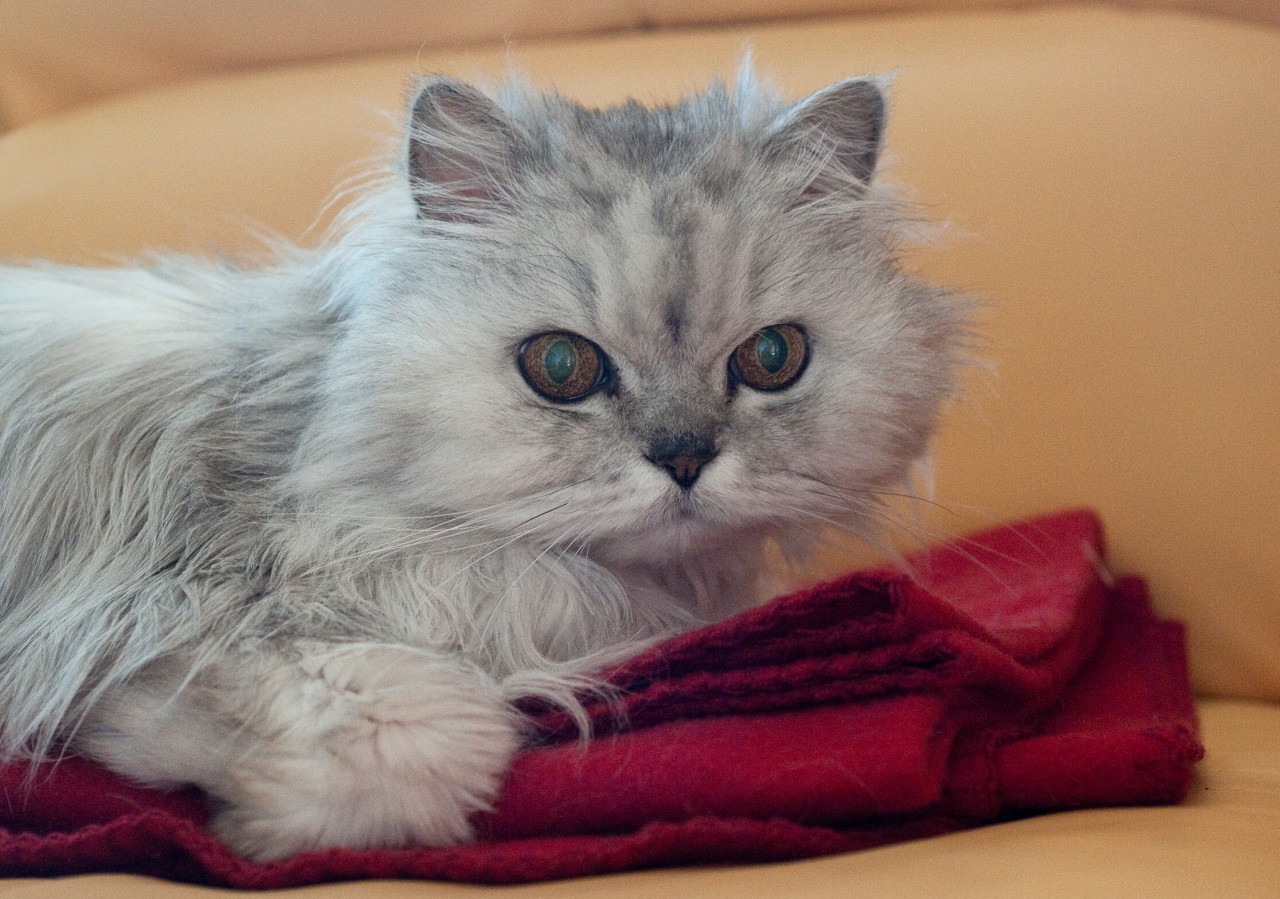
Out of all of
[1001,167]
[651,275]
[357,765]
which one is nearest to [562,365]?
[651,275]

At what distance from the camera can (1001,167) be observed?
6.50 feet

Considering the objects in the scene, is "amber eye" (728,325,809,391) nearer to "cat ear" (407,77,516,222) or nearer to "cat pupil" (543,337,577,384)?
"cat pupil" (543,337,577,384)

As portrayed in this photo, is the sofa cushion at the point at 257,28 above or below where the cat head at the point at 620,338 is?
above

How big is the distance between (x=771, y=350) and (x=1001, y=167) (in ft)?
2.97

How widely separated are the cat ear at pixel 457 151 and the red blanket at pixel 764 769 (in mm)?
558

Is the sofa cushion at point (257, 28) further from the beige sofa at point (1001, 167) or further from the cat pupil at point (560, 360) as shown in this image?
the cat pupil at point (560, 360)

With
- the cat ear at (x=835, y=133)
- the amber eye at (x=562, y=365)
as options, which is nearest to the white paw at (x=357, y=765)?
the amber eye at (x=562, y=365)

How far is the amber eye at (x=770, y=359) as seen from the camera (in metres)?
1.29

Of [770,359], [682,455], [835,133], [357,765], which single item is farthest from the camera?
[835,133]

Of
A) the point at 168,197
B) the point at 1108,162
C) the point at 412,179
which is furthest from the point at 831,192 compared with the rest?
the point at 168,197

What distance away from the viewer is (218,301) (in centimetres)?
151

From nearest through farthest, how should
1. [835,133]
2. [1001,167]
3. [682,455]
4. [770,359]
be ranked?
[682,455], [770,359], [835,133], [1001,167]

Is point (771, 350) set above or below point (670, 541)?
above

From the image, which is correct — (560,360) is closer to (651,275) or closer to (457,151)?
(651,275)
